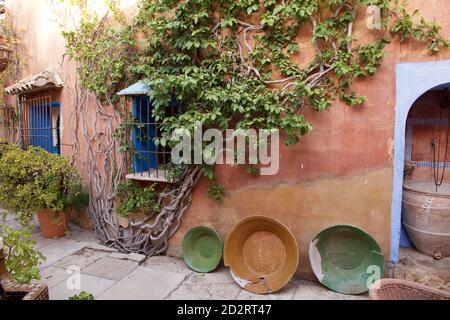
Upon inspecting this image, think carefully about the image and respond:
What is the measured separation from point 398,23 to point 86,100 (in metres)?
4.31

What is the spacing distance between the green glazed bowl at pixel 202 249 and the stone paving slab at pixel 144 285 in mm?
252

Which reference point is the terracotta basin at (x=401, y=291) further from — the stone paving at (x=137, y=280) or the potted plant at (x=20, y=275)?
the potted plant at (x=20, y=275)

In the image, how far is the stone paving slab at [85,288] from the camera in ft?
9.63

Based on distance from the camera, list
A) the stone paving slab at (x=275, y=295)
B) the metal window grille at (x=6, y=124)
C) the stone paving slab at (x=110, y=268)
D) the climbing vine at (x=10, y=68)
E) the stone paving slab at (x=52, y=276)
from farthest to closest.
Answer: the metal window grille at (x=6, y=124), the climbing vine at (x=10, y=68), the stone paving slab at (x=110, y=268), the stone paving slab at (x=52, y=276), the stone paving slab at (x=275, y=295)

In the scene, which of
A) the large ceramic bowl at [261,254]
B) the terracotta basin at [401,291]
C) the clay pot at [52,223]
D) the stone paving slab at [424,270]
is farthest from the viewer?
the clay pot at [52,223]

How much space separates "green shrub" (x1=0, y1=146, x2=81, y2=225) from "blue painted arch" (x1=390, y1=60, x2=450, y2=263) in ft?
14.2

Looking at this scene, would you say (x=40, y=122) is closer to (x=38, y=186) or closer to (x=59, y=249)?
(x=38, y=186)

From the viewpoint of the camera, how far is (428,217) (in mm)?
3064

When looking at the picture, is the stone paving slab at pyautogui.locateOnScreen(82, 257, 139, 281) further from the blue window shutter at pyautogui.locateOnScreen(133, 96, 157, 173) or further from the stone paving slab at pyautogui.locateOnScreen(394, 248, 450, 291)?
the stone paving slab at pyautogui.locateOnScreen(394, 248, 450, 291)

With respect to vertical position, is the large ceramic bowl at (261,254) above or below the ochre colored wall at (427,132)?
below

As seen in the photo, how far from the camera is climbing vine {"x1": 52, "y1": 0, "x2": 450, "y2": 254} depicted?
2869 mm

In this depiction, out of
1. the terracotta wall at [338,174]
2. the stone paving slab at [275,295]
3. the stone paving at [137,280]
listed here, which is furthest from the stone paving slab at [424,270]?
the stone paving slab at [275,295]

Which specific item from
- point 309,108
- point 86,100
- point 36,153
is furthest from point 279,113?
point 36,153

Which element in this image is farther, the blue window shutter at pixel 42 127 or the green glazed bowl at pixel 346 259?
the blue window shutter at pixel 42 127
